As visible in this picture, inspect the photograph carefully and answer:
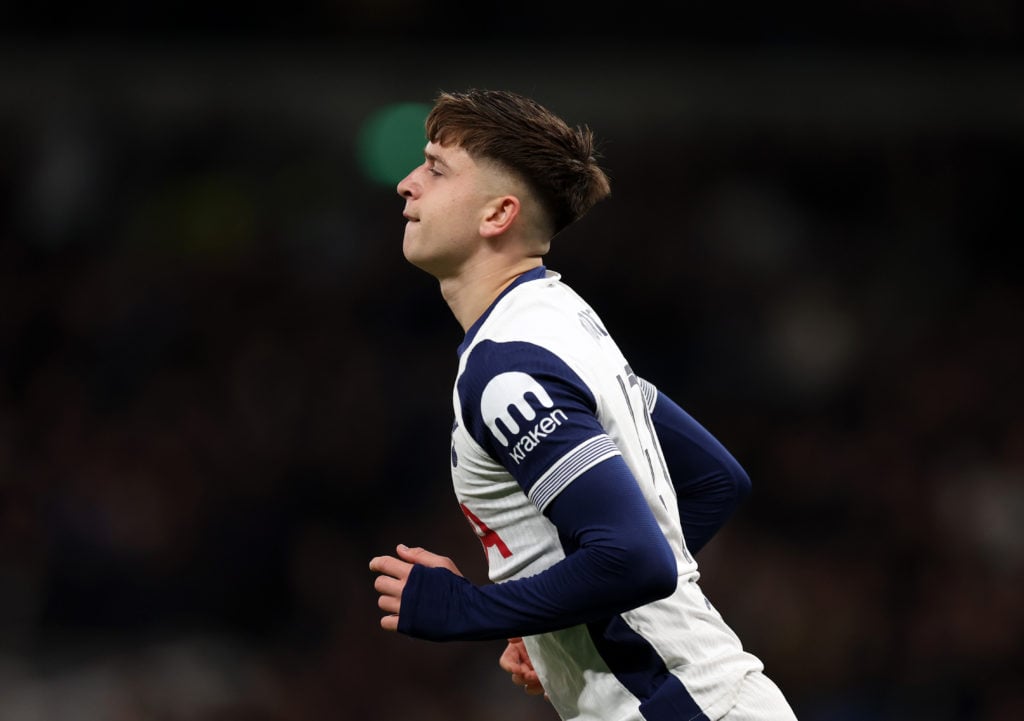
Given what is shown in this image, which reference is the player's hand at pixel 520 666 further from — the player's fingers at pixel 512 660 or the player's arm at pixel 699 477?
the player's arm at pixel 699 477

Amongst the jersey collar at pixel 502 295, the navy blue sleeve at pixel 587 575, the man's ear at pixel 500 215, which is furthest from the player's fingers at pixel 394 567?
the man's ear at pixel 500 215

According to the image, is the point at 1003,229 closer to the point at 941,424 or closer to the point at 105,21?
the point at 941,424

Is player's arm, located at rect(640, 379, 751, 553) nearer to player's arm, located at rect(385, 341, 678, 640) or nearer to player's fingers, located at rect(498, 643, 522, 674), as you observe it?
player's fingers, located at rect(498, 643, 522, 674)

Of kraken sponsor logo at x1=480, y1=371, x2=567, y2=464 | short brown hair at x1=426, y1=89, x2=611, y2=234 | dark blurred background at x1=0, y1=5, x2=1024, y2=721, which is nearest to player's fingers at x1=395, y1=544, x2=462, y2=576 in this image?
kraken sponsor logo at x1=480, y1=371, x2=567, y2=464

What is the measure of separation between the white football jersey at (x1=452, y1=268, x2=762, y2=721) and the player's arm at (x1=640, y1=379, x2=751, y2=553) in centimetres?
36

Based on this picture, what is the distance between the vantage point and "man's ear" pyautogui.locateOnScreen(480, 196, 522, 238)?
112 inches

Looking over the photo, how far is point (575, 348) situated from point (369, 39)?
804 centimetres

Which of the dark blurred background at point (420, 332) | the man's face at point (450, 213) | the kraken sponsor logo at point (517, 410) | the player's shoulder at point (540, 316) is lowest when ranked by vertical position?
the dark blurred background at point (420, 332)

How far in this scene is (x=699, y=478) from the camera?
318 centimetres

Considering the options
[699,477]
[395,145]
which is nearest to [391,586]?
[699,477]

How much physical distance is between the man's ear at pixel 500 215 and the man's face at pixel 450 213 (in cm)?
1

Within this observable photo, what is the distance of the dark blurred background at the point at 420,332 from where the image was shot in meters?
7.31

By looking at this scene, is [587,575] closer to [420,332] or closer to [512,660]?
[512,660]

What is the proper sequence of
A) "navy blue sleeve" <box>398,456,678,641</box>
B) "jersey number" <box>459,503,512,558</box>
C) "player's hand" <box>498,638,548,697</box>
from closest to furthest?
"navy blue sleeve" <box>398,456,678,641</box> < "jersey number" <box>459,503,512,558</box> < "player's hand" <box>498,638,548,697</box>
